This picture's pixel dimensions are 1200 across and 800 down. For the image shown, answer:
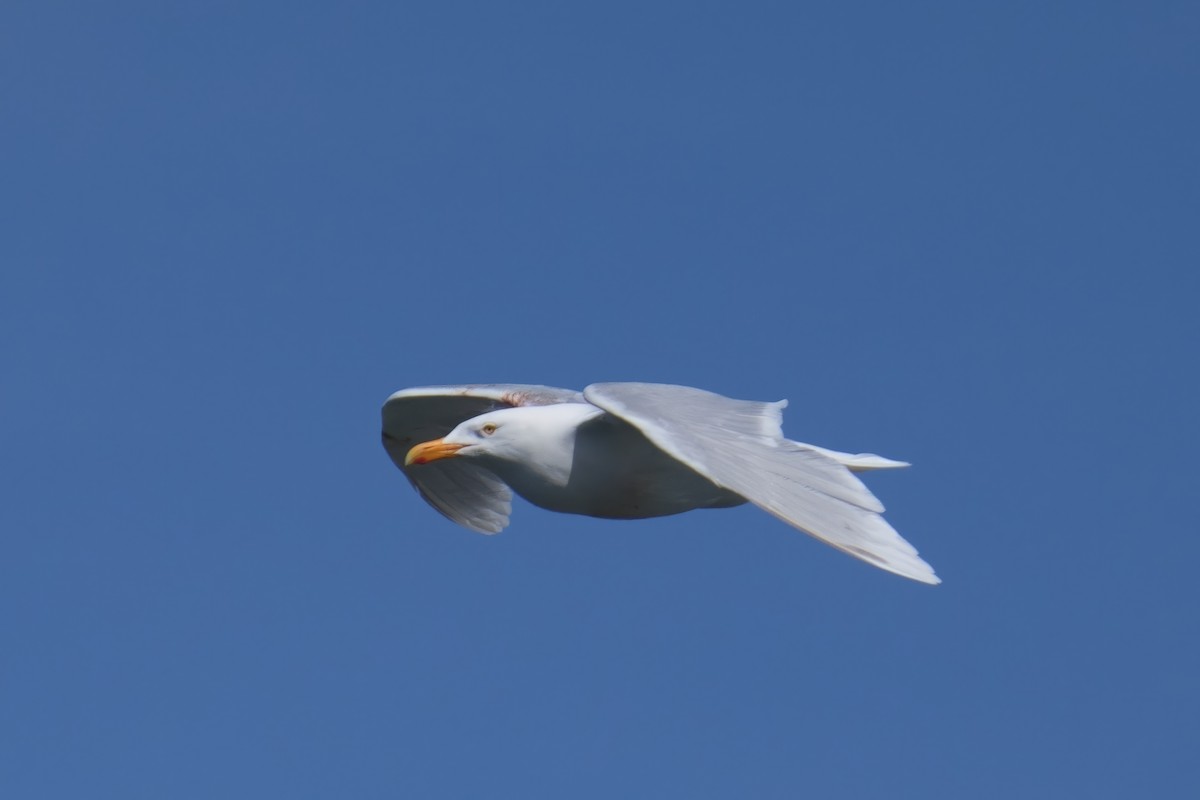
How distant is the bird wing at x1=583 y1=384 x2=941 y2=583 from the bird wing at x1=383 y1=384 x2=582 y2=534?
2152 mm

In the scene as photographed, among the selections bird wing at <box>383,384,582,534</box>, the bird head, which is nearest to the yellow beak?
the bird head

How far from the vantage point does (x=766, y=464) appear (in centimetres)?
929

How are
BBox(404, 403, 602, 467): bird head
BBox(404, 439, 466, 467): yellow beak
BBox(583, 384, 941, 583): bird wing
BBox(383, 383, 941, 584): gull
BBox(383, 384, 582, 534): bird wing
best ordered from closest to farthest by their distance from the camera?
BBox(583, 384, 941, 583): bird wing
BBox(383, 383, 941, 584): gull
BBox(404, 403, 602, 467): bird head
BBox(404, 439, 466, 467): yellow beak
BBox(383, 384, 582, 534): bird wing

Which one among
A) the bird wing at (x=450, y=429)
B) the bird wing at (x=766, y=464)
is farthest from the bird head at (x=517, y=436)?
the bird wing at (x=450, y=429)

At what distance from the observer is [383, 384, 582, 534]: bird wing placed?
1308 centimetres

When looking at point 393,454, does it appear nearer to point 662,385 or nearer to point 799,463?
point 662,385

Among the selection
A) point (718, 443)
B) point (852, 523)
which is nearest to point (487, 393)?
point (718, 443)

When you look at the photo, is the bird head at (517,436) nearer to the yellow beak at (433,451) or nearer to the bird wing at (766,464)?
the yellow beak at (433,451)

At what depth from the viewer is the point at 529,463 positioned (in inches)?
442

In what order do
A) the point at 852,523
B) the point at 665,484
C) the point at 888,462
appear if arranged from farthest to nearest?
the point at 888,462, the point at 665,484, the point at 852,523

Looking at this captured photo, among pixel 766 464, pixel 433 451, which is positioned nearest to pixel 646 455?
pixel 433 451

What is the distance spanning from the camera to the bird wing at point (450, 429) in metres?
13.1

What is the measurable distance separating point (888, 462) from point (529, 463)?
2687mm

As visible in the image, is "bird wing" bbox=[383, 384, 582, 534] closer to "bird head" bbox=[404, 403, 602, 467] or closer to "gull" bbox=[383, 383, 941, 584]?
"gull" bbox=[383, 383, 941, 584]
